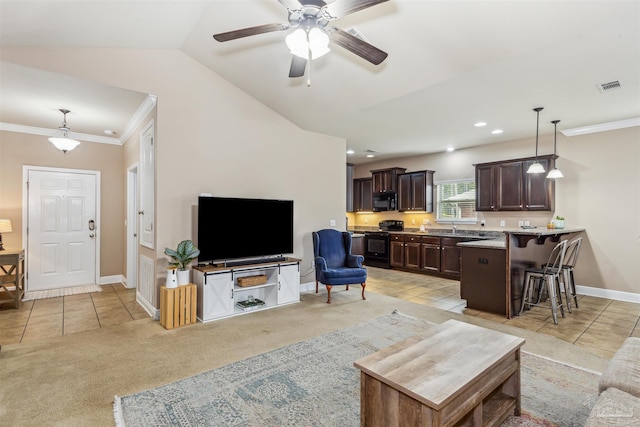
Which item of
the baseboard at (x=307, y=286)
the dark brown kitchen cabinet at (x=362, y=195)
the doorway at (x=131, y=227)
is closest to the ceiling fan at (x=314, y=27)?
the baseboard at (x=307, y=286)

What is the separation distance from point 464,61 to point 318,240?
10.1 ft

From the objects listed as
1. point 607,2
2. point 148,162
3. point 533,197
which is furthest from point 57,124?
point 533,197

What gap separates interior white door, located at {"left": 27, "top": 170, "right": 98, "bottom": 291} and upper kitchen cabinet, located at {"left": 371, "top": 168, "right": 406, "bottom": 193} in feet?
19.8

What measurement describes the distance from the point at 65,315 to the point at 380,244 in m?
6.00

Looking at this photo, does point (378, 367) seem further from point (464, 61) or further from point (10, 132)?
point (10, 132)

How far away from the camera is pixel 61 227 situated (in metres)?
5.41

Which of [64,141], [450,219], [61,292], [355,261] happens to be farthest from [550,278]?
[61,292]

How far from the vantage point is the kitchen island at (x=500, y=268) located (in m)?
3.91

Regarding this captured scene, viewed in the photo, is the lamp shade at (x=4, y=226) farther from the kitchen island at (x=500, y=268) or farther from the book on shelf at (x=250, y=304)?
the kitchen island at (x=500, y=268)

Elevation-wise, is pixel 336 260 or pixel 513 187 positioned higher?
pixel 513 187

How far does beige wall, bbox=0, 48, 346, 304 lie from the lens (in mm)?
3574

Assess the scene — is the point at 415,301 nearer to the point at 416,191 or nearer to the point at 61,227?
the point at 416,191

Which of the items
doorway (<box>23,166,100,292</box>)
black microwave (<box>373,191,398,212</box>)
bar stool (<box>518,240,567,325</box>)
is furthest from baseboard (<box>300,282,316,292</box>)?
doorway (<box>23,166,100,292</box>)

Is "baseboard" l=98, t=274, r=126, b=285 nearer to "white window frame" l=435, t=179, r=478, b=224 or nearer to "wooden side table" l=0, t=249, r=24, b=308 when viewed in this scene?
"wooden side table" l=0, t=249, r=24, b=308
